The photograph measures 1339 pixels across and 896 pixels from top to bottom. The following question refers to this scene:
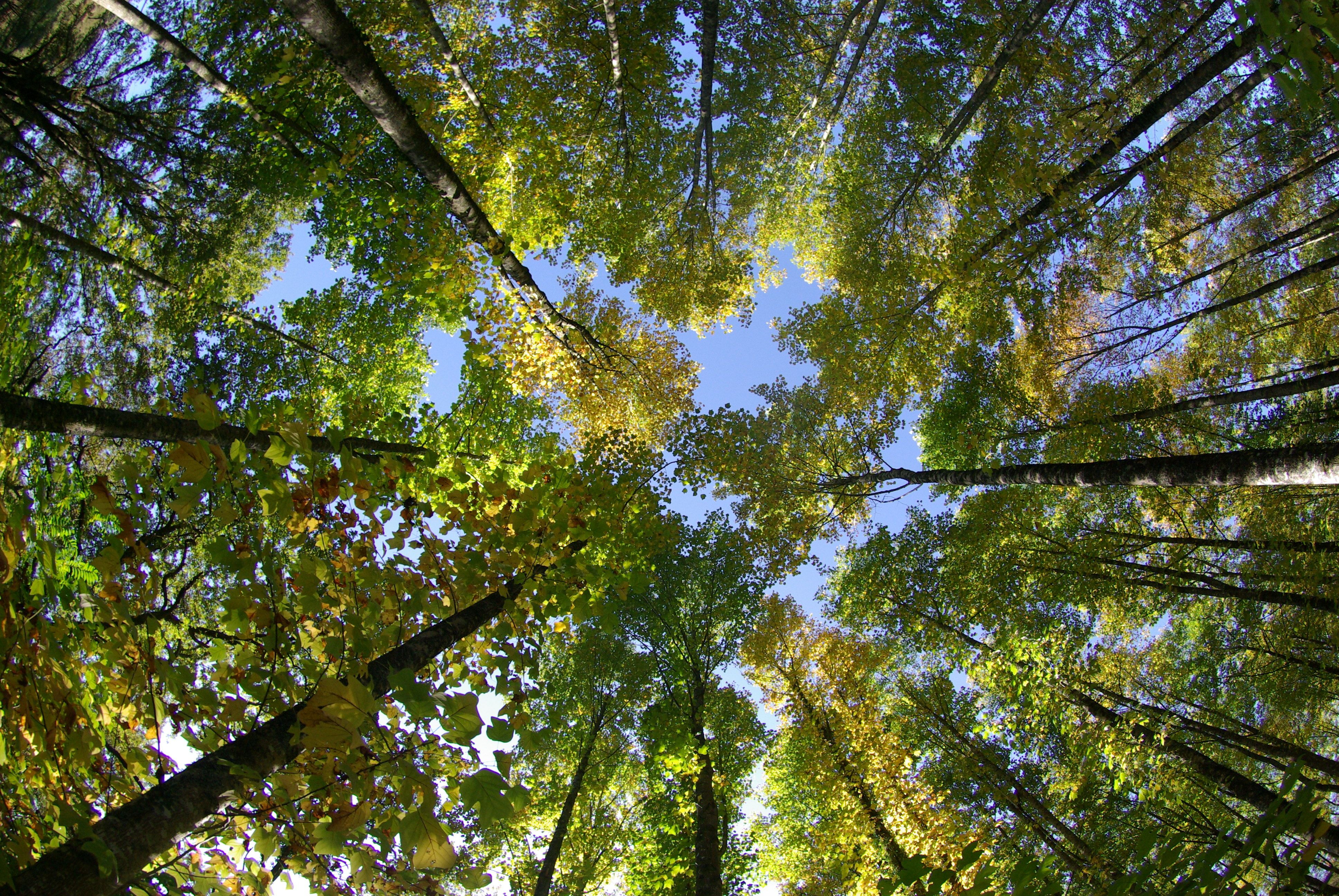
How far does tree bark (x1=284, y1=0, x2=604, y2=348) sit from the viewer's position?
3582mm

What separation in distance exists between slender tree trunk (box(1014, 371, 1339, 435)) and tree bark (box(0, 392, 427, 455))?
805 centimetres

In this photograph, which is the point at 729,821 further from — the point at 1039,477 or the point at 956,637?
the point at 1039,477

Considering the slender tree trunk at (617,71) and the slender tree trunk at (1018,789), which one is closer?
the slender tree trunk at (617,71)

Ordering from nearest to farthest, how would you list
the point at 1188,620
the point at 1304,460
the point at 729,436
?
the point at 1304,460
the point at 729,436
the point at 1188,620

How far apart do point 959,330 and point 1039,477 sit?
3.93 metres

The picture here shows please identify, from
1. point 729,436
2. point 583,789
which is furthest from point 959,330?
point 583,789

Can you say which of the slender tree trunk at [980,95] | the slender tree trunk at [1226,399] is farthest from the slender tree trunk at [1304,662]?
the slender tree trunk at [980,95]

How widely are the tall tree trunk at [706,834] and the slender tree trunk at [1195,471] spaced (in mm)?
5551

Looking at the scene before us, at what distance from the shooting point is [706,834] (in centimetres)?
768

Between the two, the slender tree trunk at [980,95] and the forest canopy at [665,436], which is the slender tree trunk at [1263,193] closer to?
the forest canopy at [665,436]

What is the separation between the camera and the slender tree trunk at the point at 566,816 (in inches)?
279

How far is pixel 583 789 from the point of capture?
9789mm

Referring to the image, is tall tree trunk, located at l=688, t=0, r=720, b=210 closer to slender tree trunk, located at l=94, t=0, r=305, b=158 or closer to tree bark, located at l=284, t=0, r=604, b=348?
tree bark, located at l=284, t=0, r=604, b=348

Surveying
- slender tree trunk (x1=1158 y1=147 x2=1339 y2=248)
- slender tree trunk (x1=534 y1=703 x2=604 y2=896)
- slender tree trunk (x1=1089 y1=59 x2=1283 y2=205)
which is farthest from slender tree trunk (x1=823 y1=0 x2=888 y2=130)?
slender tree trunk (x1=534 y1=703 x2=604 y2=896)
